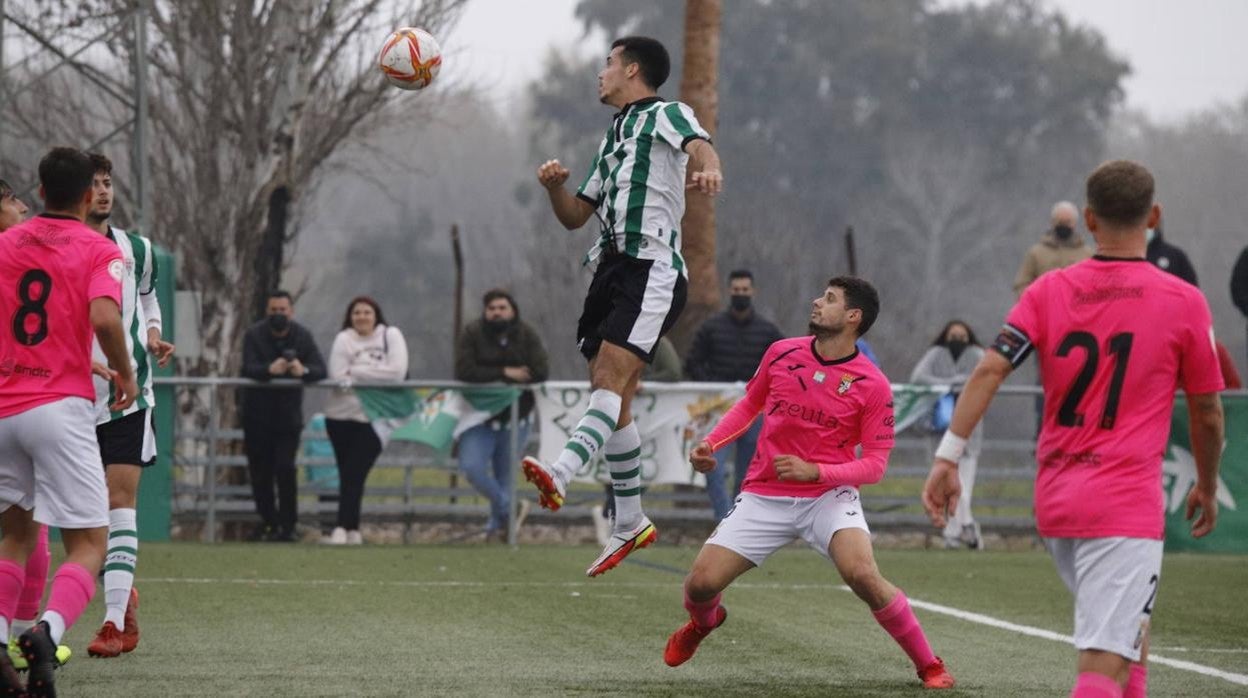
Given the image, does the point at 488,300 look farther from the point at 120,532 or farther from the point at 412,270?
the point at 412,270

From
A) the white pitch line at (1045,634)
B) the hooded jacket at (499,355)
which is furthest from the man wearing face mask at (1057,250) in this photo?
the white pitch line at (1045,634)

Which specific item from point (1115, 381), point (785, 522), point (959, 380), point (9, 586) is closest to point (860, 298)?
point (785, 522)

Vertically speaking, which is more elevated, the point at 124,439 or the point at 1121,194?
the point at 1121,194

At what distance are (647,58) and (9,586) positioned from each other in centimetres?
353

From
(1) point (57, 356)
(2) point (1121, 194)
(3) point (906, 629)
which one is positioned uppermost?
(2) point (1121, 194)

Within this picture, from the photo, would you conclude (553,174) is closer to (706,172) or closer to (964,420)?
(706,172)

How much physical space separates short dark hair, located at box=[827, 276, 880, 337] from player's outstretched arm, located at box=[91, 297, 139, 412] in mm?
2832

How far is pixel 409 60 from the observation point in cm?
895

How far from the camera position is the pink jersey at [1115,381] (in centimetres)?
509

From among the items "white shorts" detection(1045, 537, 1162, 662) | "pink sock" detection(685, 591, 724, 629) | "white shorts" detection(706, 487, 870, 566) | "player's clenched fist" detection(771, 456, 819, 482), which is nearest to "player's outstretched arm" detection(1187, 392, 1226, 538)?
"white shorts" detection(1045, 537, 1162, 662)

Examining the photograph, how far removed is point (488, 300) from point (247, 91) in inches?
223

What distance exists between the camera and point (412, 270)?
5425 centimetres

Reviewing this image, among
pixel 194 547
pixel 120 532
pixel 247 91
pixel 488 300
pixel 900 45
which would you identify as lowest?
pixel 194 547

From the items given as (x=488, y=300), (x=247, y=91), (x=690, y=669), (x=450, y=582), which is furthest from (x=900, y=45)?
(x=690, y=669)
